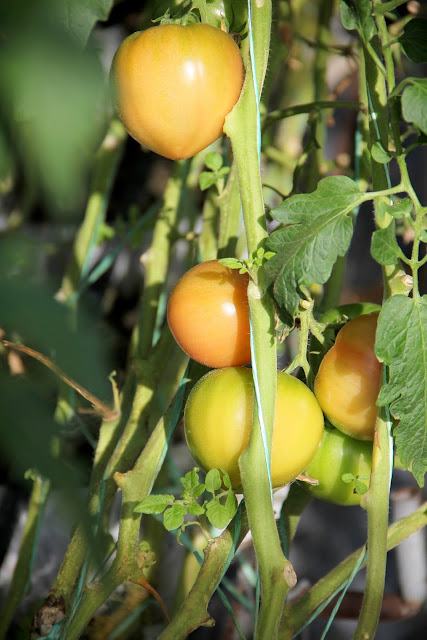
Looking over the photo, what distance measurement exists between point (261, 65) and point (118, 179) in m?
0.83

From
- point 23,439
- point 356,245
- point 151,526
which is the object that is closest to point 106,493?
point 151,526

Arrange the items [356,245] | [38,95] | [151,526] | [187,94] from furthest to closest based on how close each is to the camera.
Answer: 1. [356,245]
2. [151,526]
3. [187,94]
4. [38,95]

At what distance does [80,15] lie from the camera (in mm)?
234

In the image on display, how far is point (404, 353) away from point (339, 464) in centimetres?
14

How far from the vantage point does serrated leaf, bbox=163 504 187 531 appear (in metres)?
0.50

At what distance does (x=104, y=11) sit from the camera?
301mm

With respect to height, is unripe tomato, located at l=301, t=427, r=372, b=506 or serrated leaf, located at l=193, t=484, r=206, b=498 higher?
serrated leaf, located at l=193, t=484, r=206, b=498

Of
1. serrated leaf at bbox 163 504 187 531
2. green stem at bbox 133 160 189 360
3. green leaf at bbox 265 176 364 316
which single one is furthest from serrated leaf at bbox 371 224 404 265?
green stem at bbox 133 160 189 360

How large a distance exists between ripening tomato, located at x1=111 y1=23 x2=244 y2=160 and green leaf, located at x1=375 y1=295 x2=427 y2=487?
194mm

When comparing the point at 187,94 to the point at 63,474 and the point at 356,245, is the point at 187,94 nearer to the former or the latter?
the point at 63,474

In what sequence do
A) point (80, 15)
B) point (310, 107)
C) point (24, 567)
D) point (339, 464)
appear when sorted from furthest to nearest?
point (24, 567) < point (310, 107) < point (339, 464) < point (80, 15)

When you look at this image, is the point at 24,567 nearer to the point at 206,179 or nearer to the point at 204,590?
the point at 204,590

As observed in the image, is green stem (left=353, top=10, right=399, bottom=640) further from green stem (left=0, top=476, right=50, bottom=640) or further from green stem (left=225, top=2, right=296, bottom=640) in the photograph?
green stem (left=0, top=476, right=50, bottom=640)

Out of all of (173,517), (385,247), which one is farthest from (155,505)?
(385,247)
